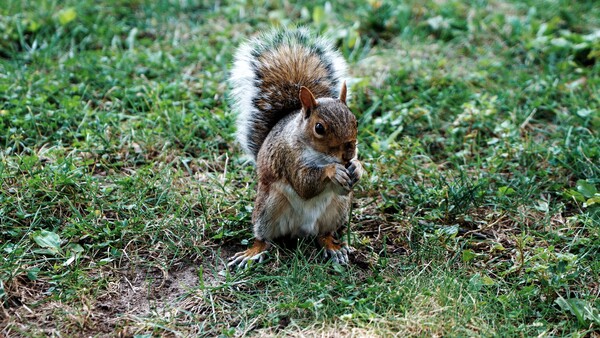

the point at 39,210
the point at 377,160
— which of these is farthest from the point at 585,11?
the point at 39,210

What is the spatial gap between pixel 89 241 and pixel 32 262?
23cm

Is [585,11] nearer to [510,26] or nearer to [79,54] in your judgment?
[510,26]

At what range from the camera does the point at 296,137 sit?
8.32ft

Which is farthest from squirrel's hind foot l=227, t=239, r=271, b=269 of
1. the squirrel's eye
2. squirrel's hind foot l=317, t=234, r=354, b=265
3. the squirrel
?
the squirrel's eye

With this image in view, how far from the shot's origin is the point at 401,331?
87.6 inches

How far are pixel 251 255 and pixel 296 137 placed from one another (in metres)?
0.46

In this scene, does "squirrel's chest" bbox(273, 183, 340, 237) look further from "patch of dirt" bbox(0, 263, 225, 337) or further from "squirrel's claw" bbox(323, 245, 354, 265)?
"patch of dirt" bbox(0, 263, 225, 337)

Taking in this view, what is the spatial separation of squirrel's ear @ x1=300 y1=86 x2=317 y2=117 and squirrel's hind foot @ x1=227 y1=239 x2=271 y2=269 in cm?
52

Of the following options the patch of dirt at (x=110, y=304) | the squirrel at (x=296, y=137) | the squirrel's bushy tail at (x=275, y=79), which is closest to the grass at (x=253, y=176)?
the patch of dirt at (x=110, y=304)

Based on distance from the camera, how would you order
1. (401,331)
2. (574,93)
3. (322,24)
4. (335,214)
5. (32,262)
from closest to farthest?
(401,331)
(32,262)
(335,214)
(574,93)
(322,24)

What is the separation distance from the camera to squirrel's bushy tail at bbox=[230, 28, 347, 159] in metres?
2.84

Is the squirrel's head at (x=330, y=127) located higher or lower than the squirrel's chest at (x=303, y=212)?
higher

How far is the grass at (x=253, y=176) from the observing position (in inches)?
92.9

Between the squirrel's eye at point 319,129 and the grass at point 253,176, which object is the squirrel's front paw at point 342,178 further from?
the grass at point 253,176
